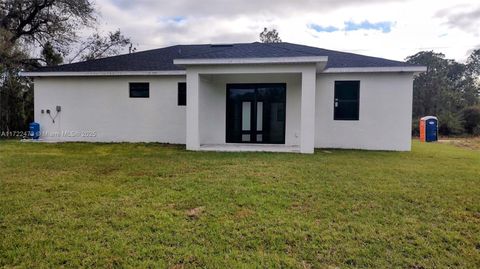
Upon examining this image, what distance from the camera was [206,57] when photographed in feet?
32.0

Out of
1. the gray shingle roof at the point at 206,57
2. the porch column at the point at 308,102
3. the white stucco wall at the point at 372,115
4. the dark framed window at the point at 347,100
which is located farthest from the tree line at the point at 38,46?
the dark framed window at the point at 347,100

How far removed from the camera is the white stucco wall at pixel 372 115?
10.9 m

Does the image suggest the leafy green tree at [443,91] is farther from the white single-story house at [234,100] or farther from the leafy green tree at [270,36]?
the white single-story house at [234,100]

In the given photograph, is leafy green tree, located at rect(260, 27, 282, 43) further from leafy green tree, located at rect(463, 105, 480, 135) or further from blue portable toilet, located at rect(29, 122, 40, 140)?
blue portable toilet, located at rect(29, 122, 40, 140)

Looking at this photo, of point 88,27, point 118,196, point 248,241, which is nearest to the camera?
point 248,241

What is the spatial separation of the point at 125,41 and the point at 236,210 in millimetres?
24944

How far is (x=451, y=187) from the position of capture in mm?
5562

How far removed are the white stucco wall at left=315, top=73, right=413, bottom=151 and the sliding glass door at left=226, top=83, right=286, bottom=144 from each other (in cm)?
141

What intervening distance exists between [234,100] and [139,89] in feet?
12.9

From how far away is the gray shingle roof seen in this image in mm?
9836

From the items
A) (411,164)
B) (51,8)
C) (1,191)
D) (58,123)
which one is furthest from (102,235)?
(51,8)

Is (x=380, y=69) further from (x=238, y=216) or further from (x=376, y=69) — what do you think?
(x=238, y=216)

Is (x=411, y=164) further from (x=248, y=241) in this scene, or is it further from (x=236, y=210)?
(x=248, y=241)

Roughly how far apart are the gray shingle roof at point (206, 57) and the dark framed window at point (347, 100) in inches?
27.9
